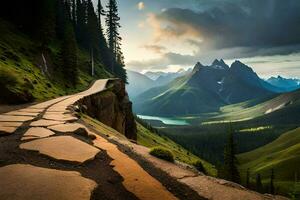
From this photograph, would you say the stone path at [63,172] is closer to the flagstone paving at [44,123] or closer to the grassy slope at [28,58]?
A: the flagstone paving at [44,123]

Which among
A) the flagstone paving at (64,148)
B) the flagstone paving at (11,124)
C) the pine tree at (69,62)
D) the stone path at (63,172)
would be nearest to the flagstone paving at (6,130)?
the stone path at (63,172)

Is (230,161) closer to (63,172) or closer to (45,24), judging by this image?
(45,24)

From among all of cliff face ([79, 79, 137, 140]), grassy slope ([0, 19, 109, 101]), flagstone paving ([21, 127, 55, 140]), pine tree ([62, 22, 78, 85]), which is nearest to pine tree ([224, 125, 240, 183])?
cliff face ([79, 79, 137, 140])

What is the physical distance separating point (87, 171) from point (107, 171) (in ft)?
2.07

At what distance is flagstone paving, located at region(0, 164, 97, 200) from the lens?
6.43 metres

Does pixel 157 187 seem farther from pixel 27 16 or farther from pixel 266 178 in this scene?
pixel 266 178

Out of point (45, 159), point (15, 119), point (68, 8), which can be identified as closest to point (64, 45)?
point (15, 119)

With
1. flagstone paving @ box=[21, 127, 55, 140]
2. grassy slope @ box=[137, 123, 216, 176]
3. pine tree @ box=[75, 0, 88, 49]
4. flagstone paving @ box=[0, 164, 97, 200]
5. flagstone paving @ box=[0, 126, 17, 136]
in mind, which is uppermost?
pine tree @ box=[75, 0, 88, 49]

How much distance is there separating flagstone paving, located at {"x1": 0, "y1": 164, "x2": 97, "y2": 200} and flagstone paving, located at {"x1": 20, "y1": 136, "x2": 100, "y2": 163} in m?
1.30

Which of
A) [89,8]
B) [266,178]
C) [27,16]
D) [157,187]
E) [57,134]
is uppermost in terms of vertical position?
[89,8]

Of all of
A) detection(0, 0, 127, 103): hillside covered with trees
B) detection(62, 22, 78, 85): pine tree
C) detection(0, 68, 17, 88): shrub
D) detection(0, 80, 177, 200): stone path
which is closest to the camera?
detection(0, 80, 177, 200): stone path

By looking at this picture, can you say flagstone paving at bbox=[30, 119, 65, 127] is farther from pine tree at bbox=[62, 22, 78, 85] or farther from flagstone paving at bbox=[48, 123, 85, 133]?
pine tree at bbox=[62, 22, 78, 85]

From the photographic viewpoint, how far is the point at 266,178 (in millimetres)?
185250

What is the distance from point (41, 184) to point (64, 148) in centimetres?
343
